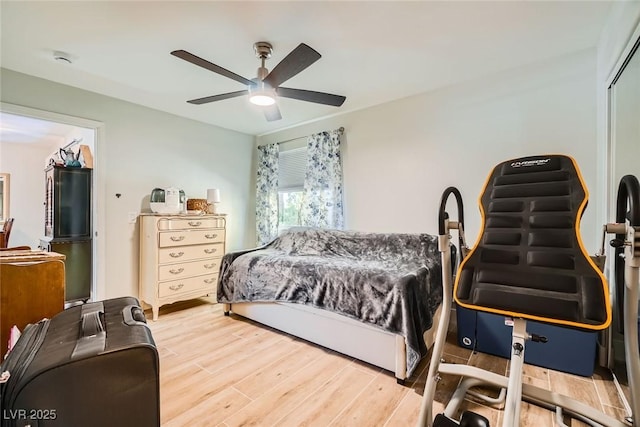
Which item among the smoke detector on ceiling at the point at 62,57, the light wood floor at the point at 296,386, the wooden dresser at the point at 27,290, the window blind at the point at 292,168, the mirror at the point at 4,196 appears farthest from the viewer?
the mirror at the point at 4,196

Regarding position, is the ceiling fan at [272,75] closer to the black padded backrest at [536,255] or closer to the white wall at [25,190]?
the black padded backrest at [536,255]

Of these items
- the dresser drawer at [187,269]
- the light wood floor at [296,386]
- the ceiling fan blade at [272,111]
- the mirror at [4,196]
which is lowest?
the light wood floor at [296,386]

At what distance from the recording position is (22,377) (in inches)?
32.3

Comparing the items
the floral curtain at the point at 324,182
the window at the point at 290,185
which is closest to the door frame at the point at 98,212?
the window at the point at 290,185

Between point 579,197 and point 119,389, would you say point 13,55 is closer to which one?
point 119,389

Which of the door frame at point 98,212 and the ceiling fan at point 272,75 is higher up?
the ceiling fan at point 272,75

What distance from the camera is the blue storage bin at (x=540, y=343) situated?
197 cm

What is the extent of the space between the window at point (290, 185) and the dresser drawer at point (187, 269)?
123 centimetres

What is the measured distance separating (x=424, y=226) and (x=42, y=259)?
312cm

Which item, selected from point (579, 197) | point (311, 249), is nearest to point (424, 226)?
point (311, 249)

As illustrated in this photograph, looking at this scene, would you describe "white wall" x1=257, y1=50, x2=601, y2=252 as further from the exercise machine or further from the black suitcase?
the black suitcase

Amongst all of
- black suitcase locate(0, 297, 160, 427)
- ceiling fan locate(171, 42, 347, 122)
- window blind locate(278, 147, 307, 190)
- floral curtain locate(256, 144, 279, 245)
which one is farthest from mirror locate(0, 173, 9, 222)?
black suitcase locate(0, 297, 160, 427)

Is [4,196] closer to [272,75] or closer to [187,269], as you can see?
[187,269]

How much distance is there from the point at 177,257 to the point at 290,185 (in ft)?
6.21
